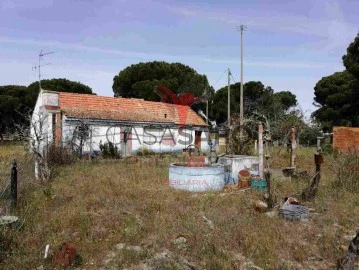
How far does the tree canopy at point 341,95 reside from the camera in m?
24.8

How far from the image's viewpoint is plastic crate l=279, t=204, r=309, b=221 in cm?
679

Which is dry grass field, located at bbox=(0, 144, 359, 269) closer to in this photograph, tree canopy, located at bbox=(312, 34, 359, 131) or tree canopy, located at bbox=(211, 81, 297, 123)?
tree canopy, located at bbox=(312, 34, 359, 131)

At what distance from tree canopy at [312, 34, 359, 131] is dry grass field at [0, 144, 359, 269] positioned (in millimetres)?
18755

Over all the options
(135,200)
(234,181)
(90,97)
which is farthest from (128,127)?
(135,200)

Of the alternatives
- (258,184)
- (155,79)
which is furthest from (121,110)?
(258,184)

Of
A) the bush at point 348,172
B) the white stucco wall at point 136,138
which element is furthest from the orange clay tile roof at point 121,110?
the bush at point 348,172

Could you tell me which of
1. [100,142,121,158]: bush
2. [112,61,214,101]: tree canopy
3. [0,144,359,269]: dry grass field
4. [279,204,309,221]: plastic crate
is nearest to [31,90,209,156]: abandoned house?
[100,142,121,158]: bush

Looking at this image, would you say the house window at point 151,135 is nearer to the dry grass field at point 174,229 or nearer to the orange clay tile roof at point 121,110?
the orange clay tile roof at point 121,110

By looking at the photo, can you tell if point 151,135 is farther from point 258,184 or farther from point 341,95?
point 341,95

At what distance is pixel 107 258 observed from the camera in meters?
5.48

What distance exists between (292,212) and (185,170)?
3.54 metres

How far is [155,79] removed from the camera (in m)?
35.5

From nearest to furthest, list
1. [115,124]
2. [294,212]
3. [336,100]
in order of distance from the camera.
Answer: [294,212], [115,124], [336,100]

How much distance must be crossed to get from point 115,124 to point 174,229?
15.7m
